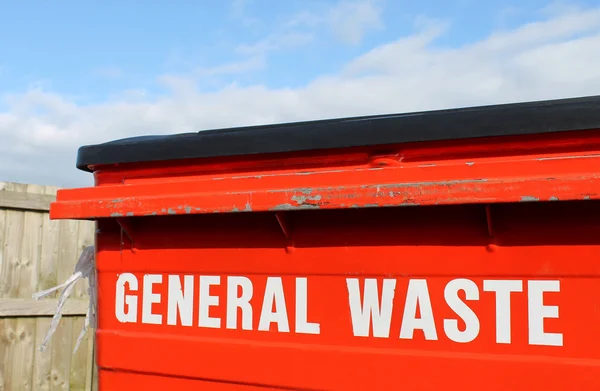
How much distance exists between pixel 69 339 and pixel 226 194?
401cm

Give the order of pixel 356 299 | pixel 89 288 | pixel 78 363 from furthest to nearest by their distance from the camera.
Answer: pixel 78 363
pixel 89 288
pixel 356 299

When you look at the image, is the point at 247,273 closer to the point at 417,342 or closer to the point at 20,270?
the point at 417,342

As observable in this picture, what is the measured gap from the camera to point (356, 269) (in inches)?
70.5

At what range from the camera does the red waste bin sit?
1.59 meters

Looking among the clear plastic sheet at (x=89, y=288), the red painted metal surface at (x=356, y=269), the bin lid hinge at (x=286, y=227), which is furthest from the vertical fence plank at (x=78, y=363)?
the bin lid hinge at (x=286, y=227)

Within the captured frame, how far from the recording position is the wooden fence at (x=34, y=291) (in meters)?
4.93

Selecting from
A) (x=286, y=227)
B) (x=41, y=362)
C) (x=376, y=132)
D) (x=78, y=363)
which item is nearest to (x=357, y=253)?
(x=286, y=227)

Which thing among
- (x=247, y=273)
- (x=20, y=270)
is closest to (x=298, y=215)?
(x=247, y=273)

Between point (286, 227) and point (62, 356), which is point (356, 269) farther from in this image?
point (62, 356)

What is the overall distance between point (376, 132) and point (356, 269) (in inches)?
15.4

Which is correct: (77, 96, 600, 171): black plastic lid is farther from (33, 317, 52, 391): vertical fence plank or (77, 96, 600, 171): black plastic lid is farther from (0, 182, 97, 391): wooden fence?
(33, 317, 52, 391): vertical fence plank

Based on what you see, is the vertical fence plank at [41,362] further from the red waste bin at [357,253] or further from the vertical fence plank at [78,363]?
the red waste bin at [357,253]

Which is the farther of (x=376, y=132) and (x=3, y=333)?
Result: (x=3, y=333)

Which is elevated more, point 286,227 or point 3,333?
point 286,227
